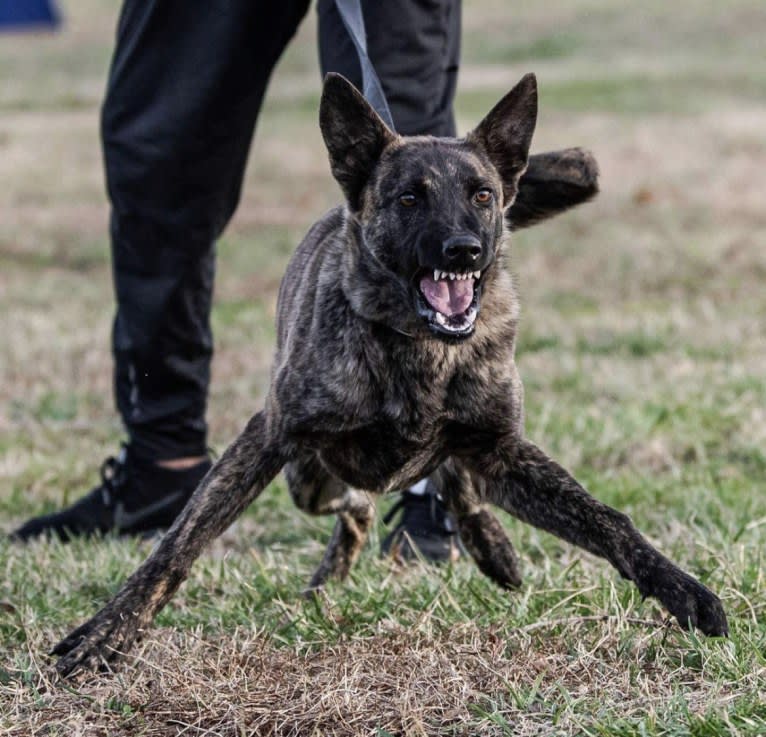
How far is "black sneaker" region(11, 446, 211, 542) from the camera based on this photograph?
483 centimetres

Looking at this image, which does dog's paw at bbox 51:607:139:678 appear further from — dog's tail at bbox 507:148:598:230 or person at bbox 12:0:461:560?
dog's tail at bbox 507:148:598:230

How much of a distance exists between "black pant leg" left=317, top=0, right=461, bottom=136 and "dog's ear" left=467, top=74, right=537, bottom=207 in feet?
1.87

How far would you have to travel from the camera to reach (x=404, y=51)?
13.5 ft

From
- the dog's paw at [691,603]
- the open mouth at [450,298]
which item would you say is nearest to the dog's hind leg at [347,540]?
the open mouth at [450,298]

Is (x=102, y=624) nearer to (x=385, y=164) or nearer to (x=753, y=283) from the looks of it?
(x=385, y=164)

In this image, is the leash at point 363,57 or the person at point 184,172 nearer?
the leash at point 363,57

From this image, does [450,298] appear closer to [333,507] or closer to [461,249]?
[461,249]

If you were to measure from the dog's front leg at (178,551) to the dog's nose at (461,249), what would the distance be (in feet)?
2.12

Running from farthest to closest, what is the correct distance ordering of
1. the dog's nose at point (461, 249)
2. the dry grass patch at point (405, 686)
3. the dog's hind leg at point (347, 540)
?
the dog's hind leg at point (347, 540) → the dog's nose at point (461, 249) → the dry grass patch at point (405, 686)

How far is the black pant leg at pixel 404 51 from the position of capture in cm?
407

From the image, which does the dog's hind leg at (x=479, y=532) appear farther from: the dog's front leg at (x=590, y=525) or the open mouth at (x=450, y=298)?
the open mouth at (x=450, y=298)

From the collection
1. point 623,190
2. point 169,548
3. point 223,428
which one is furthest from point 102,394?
point 623,190

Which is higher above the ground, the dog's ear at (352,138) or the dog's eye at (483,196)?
the dog's ear at (352,138)

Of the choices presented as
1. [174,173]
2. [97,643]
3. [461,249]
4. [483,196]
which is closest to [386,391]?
[461,249]
